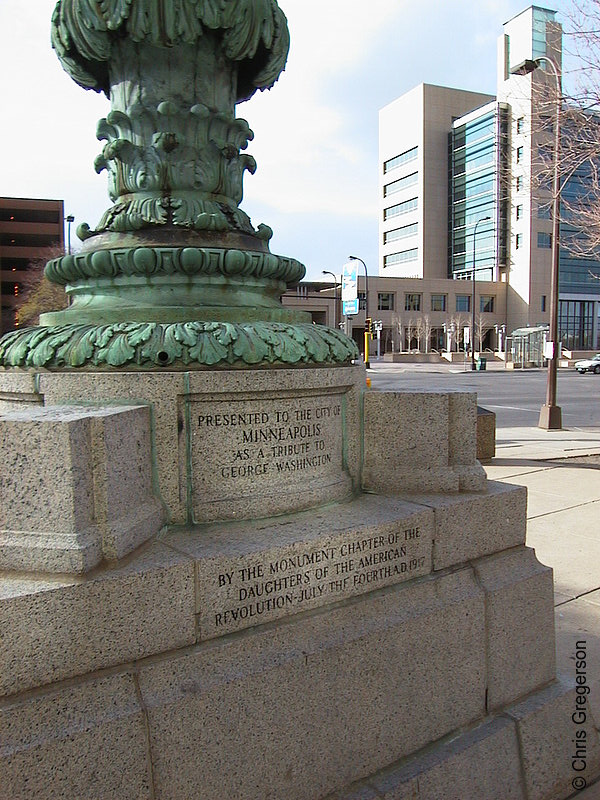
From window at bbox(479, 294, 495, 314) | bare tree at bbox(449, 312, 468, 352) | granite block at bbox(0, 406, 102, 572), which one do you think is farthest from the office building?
granite block at bbox(0, 406, 102, 572)

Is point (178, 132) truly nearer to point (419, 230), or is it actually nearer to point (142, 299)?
point (142, 299)

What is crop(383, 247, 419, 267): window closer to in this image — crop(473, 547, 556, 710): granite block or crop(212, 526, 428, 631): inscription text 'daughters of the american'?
crop(473, 547, 556, 710): granite block

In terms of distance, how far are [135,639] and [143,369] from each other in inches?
40.1

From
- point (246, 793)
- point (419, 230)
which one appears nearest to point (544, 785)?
point (246, 793)

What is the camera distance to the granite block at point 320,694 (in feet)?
6.99

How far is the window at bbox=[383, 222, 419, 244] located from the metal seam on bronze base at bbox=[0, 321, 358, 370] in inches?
3280

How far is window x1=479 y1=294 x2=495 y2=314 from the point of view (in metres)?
74.9

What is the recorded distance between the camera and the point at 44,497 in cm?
206

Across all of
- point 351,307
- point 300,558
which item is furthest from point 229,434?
point 351,307

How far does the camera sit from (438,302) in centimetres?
7575

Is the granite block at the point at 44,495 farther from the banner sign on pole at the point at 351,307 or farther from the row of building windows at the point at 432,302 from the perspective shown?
the row of building windows at the point at 432,302

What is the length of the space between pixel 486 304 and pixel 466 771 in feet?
252

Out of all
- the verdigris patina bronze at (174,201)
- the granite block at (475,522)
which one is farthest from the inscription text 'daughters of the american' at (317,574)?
the verdigris patina bronze at (174,201)

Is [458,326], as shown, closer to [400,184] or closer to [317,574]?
[400,184]
